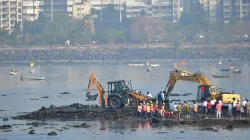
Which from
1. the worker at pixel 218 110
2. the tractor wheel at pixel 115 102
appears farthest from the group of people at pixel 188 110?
the tractor wheel at pixel 115 102

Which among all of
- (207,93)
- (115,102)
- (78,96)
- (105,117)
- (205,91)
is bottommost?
(78,96)

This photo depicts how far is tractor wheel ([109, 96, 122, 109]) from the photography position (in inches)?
3149

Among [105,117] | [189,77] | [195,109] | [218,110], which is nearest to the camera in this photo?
[218,110]

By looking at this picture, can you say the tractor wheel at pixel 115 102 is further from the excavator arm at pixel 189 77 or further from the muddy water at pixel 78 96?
the muddy water at pixel 78 96

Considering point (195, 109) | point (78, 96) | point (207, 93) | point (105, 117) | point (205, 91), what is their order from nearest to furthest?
point (195, 109)
point (105, 117)
point (207, 93)
point (205, 91)
point (78, 96)

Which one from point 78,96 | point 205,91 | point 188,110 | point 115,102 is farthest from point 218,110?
point 78,96

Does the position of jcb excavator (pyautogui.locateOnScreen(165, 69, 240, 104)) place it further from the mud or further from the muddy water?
the muddy water

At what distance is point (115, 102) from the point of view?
263 ft

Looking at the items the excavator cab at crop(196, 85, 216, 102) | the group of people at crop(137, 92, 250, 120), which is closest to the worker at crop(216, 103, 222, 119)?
the group of people at crop(137, 92, 250, 120)

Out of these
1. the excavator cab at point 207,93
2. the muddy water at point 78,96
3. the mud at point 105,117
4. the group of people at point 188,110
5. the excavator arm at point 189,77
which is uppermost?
the excavator arm at point 189,77

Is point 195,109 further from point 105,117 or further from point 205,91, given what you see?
point 105,117

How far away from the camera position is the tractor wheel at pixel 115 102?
79988mm

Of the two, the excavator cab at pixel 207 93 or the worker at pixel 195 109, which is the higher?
the excavator cab at pixel 207 93

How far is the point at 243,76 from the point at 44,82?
2711 centimetres
